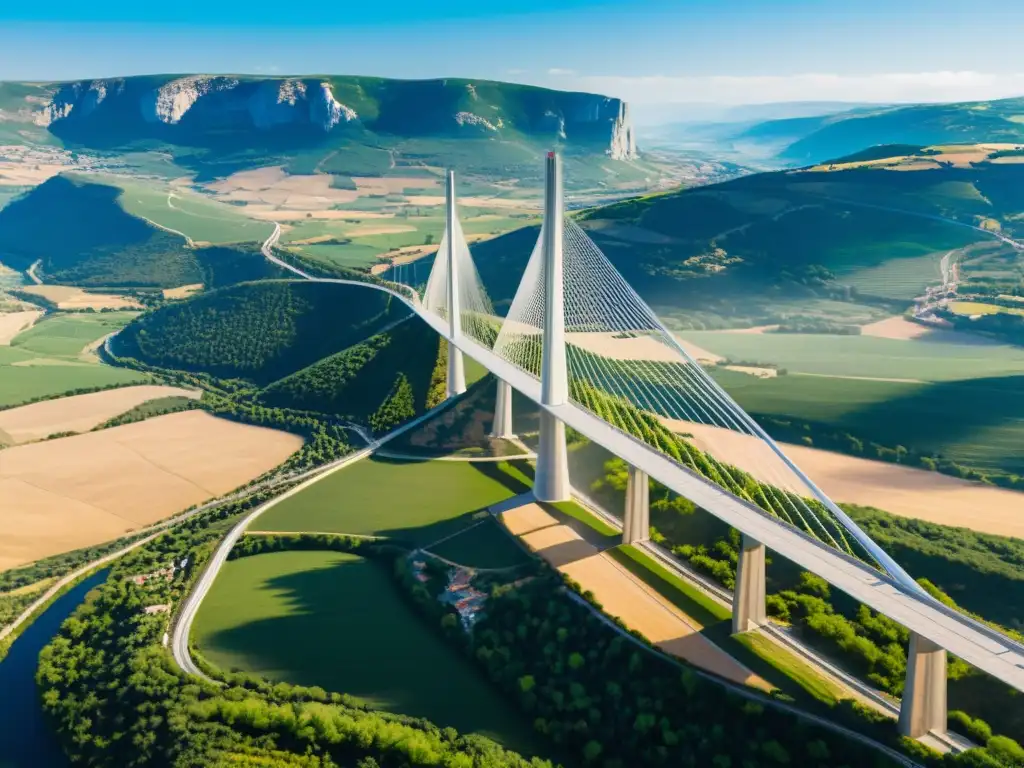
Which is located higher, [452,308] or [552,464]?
[452,308]

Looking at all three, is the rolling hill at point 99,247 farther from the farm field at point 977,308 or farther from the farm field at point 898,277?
the farm field at point 977,308

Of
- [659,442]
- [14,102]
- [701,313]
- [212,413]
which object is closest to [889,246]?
[701,313]

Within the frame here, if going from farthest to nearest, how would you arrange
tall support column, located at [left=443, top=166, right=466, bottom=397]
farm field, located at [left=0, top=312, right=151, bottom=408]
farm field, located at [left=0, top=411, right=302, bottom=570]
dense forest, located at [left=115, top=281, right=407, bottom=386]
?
dense forest, located at [left=115, top=281, right=407, bottom=386] < farm field, located at [left=0, top=312, right=151, bottom=408] < tall support column, located at [left=443, top=166, right=466, bottom=397] < farm field, located at [left=0, top=411, right=302, bottom=570]

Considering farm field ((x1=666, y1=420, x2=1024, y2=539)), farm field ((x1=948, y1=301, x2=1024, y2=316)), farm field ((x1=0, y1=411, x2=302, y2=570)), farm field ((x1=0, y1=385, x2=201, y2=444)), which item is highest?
farm field ((x1=948, y1=301, x2=1024, y2=316))

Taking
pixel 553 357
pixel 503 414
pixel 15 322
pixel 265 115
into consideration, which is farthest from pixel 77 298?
pixel 265 115

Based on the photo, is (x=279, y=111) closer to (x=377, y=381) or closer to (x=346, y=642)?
(x=377, y=381)

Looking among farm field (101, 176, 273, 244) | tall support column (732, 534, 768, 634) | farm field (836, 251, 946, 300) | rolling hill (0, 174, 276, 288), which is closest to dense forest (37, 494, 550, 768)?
tall support column (732, 534, 768, 634)

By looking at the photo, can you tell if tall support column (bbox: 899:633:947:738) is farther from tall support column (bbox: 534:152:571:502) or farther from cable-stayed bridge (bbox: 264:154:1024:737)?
tall support column (bbox: 534:152:571:502)
